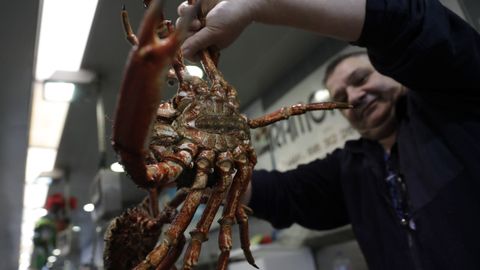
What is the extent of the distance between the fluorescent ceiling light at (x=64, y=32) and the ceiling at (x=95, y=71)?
3 cm

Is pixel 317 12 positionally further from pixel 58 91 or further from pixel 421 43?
pixel 58 91

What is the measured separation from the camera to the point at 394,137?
3.71 feet

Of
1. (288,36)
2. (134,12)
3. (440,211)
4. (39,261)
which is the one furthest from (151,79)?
(39,261)

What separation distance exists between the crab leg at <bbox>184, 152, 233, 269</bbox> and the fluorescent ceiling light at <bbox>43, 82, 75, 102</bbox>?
4.08 ft

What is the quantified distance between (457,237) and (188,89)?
0.65m

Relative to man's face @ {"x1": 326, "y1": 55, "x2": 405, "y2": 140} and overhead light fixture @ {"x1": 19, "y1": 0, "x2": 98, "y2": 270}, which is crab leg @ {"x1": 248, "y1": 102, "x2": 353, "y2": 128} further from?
overhead light fixture @ {"x1": 19, "y1": 0, "x2": 98, "y2": 270}

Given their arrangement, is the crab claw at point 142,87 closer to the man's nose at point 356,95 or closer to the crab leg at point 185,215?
the crab leg at point 185,215

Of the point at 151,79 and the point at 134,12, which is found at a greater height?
the point at 134,12

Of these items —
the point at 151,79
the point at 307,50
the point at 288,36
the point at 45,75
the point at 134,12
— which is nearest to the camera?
the point at 151,79

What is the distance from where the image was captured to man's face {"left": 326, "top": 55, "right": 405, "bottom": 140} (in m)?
1.09

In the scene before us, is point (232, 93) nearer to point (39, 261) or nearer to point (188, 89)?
point (188, 89)

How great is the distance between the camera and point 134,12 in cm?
91

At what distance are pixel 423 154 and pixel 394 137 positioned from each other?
25 centimetres

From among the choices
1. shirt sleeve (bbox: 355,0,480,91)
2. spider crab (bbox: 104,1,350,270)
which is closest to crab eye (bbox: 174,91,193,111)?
spider crab (bbox: 104,1,350,270)
